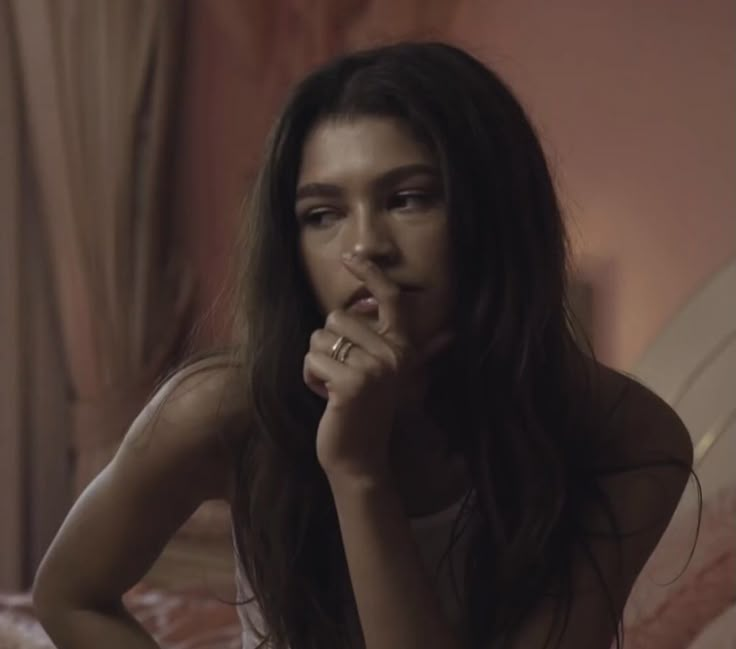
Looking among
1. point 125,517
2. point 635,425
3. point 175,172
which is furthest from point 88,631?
point 175,172

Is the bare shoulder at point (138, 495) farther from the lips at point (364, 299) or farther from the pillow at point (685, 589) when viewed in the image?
the pillow at point (685, 589)

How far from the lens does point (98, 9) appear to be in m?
2.42

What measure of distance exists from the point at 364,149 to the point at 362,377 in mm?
173

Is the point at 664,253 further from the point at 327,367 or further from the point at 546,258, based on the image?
the point at 327,367

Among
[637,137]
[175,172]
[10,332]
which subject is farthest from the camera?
[175,172]

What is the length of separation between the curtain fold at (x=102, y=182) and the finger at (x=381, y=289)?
1.71m

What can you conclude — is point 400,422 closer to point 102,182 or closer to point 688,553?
point 688,553

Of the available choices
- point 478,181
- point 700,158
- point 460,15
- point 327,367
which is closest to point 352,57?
point 478,181

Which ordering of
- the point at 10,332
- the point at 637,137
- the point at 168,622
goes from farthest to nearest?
the point at 10,332, the point at 637,137, the point at 168,622

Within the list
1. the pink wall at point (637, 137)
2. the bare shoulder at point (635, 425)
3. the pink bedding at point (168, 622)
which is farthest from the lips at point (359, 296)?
the pink wall at point (637, 137)

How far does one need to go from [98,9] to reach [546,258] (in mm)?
1822

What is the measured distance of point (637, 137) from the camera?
1778mm

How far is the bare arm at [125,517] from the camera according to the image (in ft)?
2.94

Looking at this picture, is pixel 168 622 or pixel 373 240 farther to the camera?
pixel 168 622
